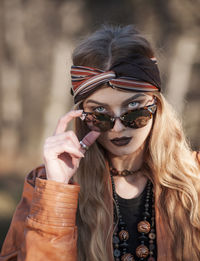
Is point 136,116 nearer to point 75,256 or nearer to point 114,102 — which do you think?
point 114,102

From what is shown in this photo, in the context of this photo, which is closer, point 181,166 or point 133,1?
point 181,166

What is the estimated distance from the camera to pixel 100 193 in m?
2.23

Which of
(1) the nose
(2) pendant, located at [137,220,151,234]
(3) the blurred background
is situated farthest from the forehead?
(3) the blurred background

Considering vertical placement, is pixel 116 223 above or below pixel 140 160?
below

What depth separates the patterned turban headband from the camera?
197 cm

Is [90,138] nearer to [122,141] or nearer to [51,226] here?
[122,141]

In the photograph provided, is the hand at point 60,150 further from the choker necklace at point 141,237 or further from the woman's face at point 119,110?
the choker necklace at point 141,237

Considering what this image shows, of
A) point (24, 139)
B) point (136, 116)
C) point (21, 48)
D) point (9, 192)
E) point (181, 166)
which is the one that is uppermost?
point (21, 48)

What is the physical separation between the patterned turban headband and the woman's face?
38mm

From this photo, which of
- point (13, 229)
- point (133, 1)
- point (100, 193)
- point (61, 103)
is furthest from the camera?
point (61, 103)

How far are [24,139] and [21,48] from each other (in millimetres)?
1882

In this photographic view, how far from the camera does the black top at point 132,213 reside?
2.10 metres

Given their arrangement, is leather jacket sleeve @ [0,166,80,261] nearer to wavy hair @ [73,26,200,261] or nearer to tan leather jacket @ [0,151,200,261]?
tan leather jacket @ [0,151,200,261]

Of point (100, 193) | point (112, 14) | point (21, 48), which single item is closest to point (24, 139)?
point (21, 48)
